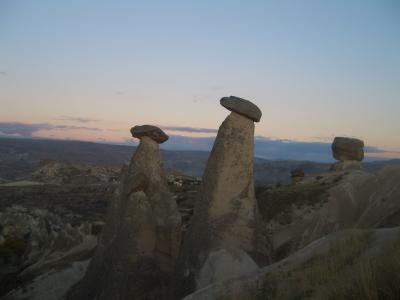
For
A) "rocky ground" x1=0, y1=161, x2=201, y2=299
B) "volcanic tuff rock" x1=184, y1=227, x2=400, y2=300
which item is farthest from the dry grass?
"rocky ground" x1=0, y1=161, x2=201, y2=299

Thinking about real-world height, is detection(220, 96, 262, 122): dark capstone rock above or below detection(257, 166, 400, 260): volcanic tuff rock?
above

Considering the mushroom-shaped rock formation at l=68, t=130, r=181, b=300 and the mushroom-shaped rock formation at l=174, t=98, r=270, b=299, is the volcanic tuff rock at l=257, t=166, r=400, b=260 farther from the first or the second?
the mushroom-shaped rock formation at l=68, t=130, r=181, b=300

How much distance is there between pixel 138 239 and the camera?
12.1 meters

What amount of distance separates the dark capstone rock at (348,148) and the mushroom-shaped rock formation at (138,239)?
45.9ft

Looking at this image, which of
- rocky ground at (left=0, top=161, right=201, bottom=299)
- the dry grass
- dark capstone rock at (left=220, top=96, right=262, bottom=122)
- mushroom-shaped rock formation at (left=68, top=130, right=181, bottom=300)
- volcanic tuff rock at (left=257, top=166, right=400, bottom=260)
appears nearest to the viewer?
the dry grass

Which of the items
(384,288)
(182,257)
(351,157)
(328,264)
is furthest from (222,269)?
(351,157)

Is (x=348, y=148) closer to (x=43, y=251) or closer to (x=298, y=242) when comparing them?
(x=298, y=242)

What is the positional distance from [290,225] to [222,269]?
6993 millimetres

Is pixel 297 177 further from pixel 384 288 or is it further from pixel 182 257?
pixel 384 288

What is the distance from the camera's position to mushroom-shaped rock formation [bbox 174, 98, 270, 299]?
11125mm

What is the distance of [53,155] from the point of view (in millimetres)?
196875

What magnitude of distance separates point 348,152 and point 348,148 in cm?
23

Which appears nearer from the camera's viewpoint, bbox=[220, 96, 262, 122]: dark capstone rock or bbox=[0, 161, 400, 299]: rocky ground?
bbox=[0, 161, 400, 299]: rocky ground

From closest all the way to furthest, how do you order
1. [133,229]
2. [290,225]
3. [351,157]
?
[133,229] < [290,225] < [351,157]
